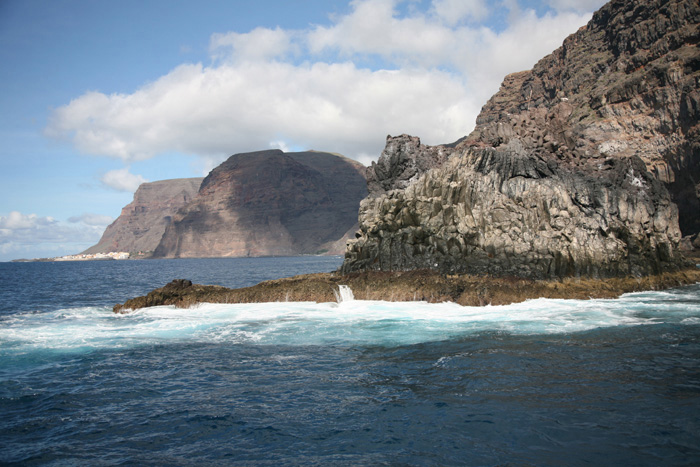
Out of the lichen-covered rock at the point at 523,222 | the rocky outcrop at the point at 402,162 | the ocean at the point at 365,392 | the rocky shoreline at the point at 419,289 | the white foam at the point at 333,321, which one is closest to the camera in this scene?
the ocean at the point at 365,392

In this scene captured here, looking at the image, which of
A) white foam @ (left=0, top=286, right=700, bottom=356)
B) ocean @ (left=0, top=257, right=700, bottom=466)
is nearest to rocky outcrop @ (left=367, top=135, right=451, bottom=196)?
white foam @ (left=0, top=286, right=700, bottom=356)

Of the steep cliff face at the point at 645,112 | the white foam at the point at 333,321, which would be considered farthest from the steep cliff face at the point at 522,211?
the white foam at the point at 333,321

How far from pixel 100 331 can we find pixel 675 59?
7934 centimetres

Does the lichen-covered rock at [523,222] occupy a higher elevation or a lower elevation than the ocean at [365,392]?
higher

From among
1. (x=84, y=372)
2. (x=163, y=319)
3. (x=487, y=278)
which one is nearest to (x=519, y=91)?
(x=487, y=278)

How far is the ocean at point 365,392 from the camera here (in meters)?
9.78

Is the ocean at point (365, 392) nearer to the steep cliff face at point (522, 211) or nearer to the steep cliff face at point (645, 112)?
the steep cliff face at point (522, 211)

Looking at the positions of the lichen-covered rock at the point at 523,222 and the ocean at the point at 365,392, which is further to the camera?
the lichen-covered rock at the point at 523,222

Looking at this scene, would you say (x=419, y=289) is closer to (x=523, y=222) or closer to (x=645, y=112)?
(x=523, y=222)

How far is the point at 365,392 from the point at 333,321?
497 inches

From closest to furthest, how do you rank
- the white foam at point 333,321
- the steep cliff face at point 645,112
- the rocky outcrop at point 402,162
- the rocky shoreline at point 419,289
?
1. the white foam at point 333,321
2. the rocky shoreline at point 419,289
3. the steep cliff face at point 645,112
4. the rocky outcrop at point 402,162

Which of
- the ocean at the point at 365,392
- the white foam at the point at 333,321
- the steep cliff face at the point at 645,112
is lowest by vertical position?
the ocean at the point at 365,392

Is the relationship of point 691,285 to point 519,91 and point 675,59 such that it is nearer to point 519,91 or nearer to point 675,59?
point 675,59

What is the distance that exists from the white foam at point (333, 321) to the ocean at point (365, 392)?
0.75 feet
